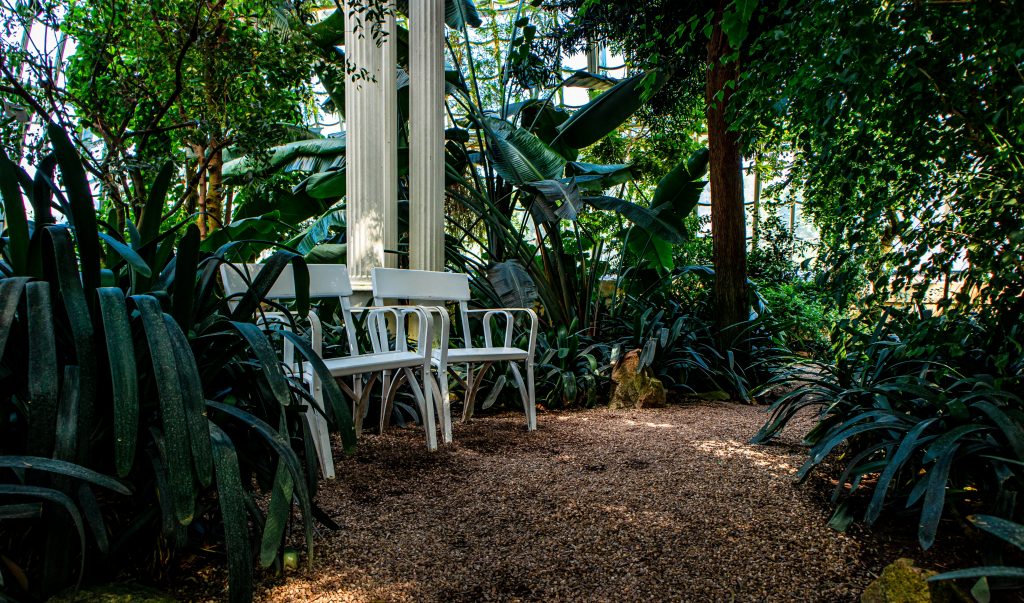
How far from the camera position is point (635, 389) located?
4.25m

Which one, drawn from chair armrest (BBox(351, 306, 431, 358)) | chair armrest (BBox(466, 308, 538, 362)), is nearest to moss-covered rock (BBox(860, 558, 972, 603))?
chair armrest (BBox(351, 306, 431, 358))

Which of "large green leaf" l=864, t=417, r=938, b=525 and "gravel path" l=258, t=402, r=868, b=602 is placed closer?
"gravel path" l=258, t=402, r=868, b=602

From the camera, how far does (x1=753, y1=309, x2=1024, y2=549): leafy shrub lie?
1.61 metres

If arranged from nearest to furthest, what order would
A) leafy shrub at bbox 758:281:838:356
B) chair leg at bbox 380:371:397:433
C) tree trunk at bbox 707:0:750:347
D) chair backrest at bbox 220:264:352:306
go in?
1. chair backrest at bbox 220:264:352:306
2. chair leg at bbox 380:371:397:433
3. tree trunk at bbox 707:0:750:347
4. leafy shrub at bbox 758:281:838:356

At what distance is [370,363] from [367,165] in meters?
2.49

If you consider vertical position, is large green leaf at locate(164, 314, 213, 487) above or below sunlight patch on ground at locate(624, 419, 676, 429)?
above

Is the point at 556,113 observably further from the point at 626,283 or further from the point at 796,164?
the point at 796,164

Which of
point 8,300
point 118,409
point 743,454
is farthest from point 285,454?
point 743,454

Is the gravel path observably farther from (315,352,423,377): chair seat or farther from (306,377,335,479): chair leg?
(315,352,423,377): chair seat

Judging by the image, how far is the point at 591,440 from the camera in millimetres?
3154

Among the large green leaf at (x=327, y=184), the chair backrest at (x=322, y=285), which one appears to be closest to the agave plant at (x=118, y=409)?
the chair backrest at (x=322, y=285)

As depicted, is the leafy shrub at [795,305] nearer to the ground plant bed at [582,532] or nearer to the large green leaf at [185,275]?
the ground plant bed at [582,532]

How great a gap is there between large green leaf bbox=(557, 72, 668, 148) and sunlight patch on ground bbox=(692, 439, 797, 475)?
12.2ft

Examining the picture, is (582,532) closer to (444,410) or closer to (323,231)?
(444,410)
